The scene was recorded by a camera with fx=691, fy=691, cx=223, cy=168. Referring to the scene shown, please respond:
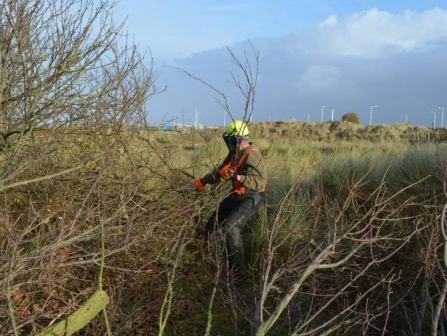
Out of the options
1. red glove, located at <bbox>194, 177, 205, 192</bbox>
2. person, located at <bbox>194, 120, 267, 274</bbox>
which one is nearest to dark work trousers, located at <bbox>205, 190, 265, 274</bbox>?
person, located at <bbox>194, 120, 267, 274</bbox>

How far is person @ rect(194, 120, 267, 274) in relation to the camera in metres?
7.68

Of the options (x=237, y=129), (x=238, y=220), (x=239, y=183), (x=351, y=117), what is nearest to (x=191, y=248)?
(x=238, y=220)

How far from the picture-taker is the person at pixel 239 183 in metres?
7.68

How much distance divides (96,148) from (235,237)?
2039 millimetres

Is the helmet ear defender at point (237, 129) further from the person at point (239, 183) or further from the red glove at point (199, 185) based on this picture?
the red glove at point (199, 185)

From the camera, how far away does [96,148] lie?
831 centimetres

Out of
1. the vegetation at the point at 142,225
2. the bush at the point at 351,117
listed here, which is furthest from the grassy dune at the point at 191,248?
the bush at the point at 351,117

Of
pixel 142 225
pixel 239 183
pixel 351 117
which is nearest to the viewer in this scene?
pixel 142 225

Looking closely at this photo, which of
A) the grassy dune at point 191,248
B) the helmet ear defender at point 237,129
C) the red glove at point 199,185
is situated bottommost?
the grassy dune at point 191,248

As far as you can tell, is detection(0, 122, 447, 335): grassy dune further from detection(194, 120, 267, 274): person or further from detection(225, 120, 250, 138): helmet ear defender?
detection(225, 120, 250, 138): helmet ear defender

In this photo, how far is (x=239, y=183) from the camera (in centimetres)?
776

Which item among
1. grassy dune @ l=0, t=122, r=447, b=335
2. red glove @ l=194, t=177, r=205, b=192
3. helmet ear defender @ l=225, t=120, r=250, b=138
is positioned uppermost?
helmet ear defender @ l=225, t=120, r=250, b=138

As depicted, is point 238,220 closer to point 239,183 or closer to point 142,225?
point 239,183

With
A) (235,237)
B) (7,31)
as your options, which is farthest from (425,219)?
(7,31)
